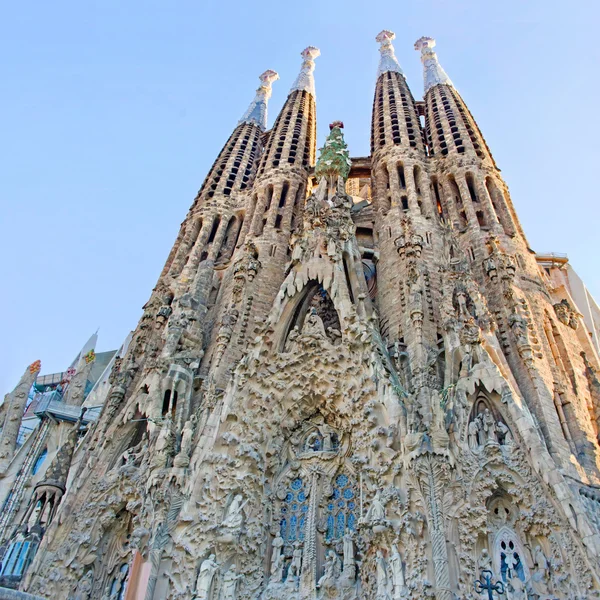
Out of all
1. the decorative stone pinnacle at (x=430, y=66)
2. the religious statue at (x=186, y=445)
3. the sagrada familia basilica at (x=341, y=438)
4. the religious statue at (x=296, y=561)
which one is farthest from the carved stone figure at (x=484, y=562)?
the decorative stone pinnacle at (x=430, y=66)

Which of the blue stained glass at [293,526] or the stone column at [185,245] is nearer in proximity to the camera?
the blue stained glass at [293,526]

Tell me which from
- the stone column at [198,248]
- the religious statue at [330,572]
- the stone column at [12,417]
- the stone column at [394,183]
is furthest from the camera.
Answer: the stone column at [394,183]

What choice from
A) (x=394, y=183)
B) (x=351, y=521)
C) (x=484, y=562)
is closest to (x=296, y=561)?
(x=351, y=521)

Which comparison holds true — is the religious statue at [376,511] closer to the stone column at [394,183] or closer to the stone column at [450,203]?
the stone column at [450,203]

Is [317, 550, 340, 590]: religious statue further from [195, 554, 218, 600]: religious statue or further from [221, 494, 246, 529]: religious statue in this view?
[195, 554, 218, 600]: religious statue

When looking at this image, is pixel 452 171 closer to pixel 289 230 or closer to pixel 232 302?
pixel 289 230

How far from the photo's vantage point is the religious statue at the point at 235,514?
35.4 feet

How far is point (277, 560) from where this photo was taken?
11094 millimetres

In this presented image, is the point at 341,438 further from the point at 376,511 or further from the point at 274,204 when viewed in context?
the point at 274,204

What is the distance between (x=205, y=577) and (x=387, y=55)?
2607 cm

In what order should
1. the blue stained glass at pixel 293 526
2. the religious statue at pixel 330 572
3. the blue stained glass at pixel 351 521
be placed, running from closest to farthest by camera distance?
the religious statue at pixel 330 572 → the blue stained glass at pixel 351 521 → the blue stained glass at pixel 293 526

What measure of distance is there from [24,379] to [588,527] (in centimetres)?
1831

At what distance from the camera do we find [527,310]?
521 inches

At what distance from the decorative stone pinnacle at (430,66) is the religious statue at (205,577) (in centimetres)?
2114
